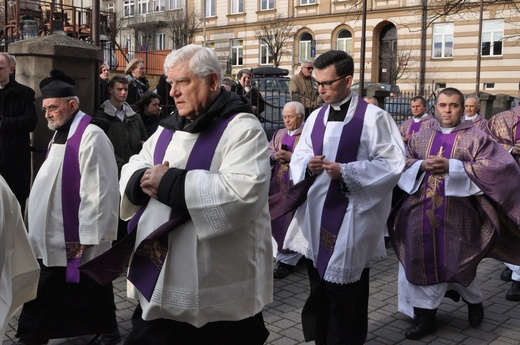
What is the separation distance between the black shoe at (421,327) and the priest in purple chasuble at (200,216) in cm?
232

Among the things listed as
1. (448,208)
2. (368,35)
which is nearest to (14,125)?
(448,208)

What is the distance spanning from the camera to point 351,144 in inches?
166

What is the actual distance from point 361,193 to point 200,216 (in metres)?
1.72

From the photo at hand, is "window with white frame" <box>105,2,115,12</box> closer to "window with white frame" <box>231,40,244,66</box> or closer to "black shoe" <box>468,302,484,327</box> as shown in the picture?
"window with white frame" <box>231,40,244,66</box>

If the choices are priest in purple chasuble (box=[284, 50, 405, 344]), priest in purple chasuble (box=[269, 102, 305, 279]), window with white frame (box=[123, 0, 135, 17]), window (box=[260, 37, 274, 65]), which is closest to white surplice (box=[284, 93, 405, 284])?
priest in purple chasuble (box=[284, 50, 405, 344])

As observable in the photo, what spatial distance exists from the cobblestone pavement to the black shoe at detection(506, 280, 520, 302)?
0.23 ft

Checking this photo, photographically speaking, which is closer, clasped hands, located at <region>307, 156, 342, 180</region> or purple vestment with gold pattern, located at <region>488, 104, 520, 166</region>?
clasped hands, located at <region>307, 156, 342, 180</region>

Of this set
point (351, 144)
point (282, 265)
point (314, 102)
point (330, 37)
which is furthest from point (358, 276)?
point (330, 37)

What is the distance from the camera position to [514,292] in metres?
6.04

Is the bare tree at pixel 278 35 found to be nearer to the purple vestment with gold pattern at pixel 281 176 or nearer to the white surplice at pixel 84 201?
the purple vestment with gold pattern at pixel 281 176

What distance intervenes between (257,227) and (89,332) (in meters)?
2.11

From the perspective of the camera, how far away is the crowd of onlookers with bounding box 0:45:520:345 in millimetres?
2799

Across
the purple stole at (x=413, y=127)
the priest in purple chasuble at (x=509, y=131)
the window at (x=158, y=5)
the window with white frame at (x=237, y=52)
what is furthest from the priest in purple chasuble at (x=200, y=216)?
the window at (x=158, y=5)

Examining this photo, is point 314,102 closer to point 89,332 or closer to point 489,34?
point 89,332
